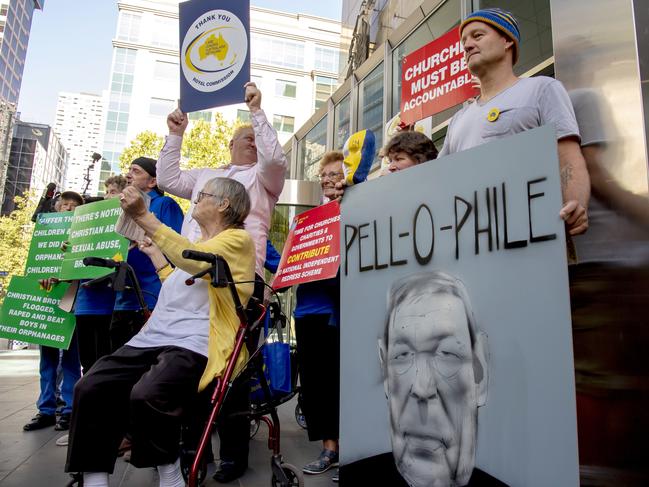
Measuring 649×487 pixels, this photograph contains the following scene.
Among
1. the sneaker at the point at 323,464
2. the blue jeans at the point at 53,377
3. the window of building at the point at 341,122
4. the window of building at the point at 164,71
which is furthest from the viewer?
the window of building at the point at 164,71

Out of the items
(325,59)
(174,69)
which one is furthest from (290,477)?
(325,59)

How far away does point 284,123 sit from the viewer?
133ft

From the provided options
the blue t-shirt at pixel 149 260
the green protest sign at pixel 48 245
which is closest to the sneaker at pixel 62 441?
the blue t-shirt at pixel 149 260

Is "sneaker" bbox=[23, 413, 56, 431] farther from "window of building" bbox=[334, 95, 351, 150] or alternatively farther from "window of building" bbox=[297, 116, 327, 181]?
"window of building" bbox=[297, 116, 327, 181]

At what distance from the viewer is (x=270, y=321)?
3086 mm

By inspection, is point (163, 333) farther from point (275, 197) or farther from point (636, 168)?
point (636, 168)

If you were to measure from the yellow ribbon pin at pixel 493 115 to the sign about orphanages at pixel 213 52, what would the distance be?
1.72 metres

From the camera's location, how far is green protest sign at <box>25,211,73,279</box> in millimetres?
4039

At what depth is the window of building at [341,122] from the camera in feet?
38.0

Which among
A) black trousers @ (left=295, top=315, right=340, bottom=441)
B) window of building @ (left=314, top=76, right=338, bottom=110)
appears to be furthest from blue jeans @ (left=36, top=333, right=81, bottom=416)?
window of building @ (left=314, top=76, right=338, bottom=110)

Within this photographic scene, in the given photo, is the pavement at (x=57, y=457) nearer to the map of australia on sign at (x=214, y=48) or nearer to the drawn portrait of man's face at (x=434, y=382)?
the drawn portrait of man's face at (x=434, y=382)

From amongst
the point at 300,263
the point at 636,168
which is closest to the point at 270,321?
the point at 300,263

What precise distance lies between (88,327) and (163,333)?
178 centimetres

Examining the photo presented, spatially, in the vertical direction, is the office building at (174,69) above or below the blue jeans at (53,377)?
above
